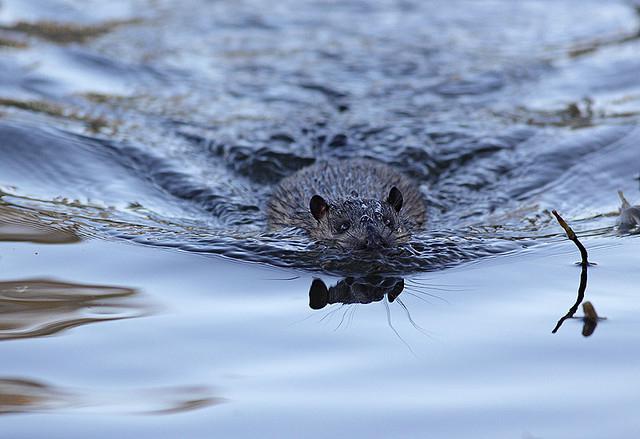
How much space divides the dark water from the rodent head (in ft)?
0.53

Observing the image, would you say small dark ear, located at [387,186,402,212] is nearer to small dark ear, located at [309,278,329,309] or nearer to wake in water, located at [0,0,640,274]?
wake in water, located at [0,0,640,274]

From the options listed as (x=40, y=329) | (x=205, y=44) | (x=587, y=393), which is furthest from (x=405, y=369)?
(x=205, y=44)

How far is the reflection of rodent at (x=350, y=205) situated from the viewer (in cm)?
589

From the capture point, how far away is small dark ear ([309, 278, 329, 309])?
486 centimetres

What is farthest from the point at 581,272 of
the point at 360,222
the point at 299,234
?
the point at 299,234

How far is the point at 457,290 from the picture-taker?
5.02 metres

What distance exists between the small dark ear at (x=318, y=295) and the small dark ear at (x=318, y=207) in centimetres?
98

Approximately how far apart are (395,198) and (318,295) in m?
1.36

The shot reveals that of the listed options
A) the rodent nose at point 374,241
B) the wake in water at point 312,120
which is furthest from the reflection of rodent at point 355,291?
the rodent nose at point 374,241

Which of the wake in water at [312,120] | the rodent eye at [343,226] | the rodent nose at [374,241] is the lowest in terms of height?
the rodent nose at [374,241]

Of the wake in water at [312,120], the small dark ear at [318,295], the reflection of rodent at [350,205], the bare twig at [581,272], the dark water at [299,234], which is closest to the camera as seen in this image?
the dark water at [299,234]

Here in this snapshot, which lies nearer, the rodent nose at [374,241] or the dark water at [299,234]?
the dark water at [299,234]

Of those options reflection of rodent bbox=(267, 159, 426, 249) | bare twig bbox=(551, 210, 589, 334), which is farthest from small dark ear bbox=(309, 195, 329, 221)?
bare twig bbox=(551, 210, 589, 334)

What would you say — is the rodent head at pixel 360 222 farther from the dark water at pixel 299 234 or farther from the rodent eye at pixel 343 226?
the dark water at pixel 299 234
